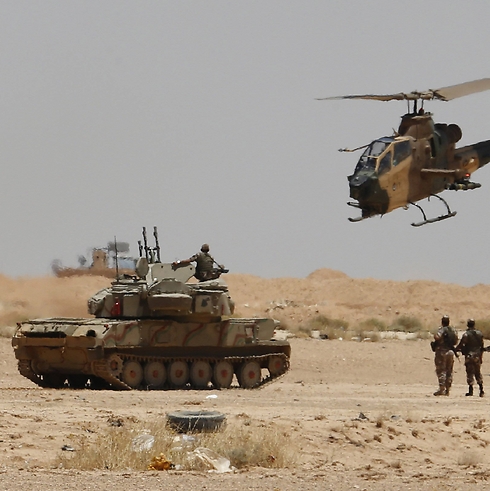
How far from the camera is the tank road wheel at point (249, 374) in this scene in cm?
2777

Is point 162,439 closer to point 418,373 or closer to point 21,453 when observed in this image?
point 21,453

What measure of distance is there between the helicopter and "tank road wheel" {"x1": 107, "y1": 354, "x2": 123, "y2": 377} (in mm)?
5887

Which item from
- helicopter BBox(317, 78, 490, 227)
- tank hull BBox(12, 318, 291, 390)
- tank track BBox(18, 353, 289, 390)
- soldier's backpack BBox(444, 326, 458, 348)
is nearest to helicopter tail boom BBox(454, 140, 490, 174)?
helicopter BBox(317, 78, 490, 227)

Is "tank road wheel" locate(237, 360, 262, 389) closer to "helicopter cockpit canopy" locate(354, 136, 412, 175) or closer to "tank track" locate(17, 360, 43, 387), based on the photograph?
"tank track" locate(17, 360, 43, 387)

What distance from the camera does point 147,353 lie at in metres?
26.4

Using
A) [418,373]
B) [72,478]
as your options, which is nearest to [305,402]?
[72,478]

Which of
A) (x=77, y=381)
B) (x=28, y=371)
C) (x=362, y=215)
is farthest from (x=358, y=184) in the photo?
(x=28, y=371)

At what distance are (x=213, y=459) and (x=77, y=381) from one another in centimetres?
1255

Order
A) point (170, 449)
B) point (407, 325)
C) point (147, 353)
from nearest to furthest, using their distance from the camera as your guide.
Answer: point (170, 449) → point (147, 353) → point (407, 325)

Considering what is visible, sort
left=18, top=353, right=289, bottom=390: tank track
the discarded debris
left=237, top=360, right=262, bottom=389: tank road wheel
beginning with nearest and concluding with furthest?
the discarded debris → left=18, top=353, right=289, bottom=390: tank track → left=237, top=360, right=262, bottom=389: tank road wheel

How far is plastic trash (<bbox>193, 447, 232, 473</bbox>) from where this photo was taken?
1480 centimetres

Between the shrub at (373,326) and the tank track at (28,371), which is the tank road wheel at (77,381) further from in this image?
the shrub at (373,326)

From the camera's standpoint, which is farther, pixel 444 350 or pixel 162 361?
pixel 162 361

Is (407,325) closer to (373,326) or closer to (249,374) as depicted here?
(373,326)
